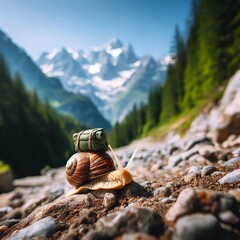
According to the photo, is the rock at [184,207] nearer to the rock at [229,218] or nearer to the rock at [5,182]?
the rock at [229,218]

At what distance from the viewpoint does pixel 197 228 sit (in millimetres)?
1798

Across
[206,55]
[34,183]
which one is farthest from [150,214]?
[206,55]

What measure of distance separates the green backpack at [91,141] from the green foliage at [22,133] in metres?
33.8

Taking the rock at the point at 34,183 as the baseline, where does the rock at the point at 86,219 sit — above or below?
above

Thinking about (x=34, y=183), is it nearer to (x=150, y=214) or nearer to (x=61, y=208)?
(x=61, y=208)

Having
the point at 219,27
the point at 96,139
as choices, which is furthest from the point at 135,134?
the point at 96,139

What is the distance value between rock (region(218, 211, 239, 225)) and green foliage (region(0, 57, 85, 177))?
3605cm

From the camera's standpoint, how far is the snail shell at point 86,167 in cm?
377

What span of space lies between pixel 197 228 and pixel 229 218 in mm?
341

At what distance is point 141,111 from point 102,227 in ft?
300

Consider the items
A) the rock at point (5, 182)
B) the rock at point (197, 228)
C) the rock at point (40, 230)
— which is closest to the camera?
the rock at point (197, 228)

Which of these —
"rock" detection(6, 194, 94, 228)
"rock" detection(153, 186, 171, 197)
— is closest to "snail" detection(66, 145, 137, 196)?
"rock" detection(6, 194, 94, 228)

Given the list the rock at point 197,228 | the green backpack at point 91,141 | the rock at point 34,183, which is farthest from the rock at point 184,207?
the rock at point 34,183

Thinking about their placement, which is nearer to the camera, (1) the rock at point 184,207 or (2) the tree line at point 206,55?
(1) the rock at point 184,207
